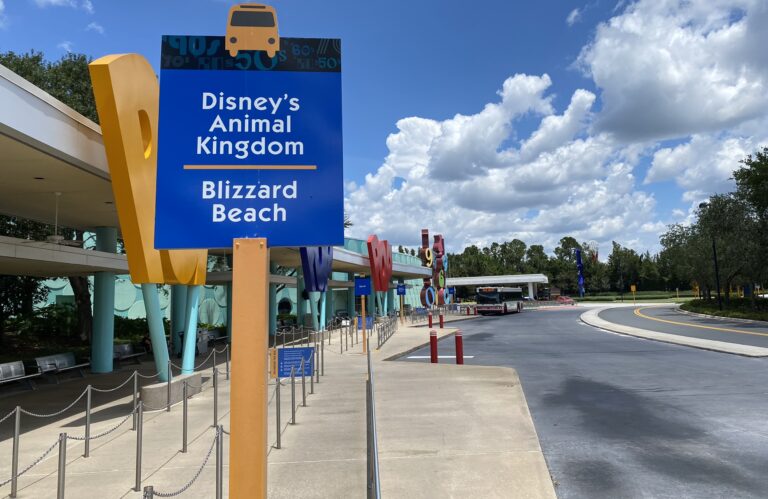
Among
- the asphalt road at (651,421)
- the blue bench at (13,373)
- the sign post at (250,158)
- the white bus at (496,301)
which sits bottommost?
the asphalt road at (651,421)

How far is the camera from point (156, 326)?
12195mm

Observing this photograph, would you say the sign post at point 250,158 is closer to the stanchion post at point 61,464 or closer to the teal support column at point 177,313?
the stanchion post at point 61,464

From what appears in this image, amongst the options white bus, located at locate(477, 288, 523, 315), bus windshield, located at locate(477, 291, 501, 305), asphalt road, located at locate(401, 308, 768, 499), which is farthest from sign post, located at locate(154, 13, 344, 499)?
bus windshield, located at locate(477, 291, 501, 305)

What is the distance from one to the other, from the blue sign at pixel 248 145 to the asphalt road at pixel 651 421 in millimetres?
4879

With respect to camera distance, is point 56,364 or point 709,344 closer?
point 56,364

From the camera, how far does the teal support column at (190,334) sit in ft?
42.8

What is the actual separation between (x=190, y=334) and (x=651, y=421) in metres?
10.9

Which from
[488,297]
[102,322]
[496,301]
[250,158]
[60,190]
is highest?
[60,190]

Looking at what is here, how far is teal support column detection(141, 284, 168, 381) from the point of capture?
12.0 metres

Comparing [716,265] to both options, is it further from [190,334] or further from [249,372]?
[249,372]

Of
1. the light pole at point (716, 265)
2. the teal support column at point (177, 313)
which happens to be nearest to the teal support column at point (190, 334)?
the teal support column at point (177, 313)

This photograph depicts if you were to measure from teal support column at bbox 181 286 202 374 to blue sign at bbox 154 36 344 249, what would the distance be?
10340 mm

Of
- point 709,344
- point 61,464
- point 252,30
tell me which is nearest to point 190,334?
point 61,464

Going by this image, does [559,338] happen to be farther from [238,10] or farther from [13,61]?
[13,61]
